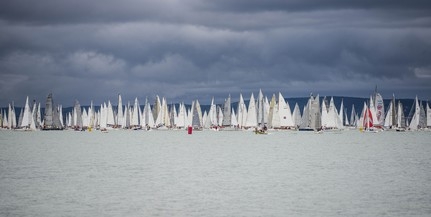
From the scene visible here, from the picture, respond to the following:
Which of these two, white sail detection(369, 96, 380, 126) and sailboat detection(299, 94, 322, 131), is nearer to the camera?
sailboat detection(299, 94, 322, 131)

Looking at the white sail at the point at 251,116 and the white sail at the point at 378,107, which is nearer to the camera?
the white sail at the point at 251,116

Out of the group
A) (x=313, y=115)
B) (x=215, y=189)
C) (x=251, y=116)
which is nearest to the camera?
(x=215, y=189)

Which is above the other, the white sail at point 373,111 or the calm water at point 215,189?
the white sail at point 373,111

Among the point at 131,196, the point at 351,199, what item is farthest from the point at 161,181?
the point at 351,199

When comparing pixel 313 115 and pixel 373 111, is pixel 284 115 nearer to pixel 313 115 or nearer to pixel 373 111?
pixel 313 115

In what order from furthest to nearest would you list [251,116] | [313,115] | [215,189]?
[251,116]
[313,115]
[215,189]

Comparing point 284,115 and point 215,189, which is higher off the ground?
point 284,115

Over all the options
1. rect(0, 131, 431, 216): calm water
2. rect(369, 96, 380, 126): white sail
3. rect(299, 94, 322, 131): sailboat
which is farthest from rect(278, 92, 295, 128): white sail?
rect(0, 131, 431, 216): calm water

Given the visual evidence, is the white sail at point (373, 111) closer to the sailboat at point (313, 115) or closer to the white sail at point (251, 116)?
the sailboat at point (313, 115)

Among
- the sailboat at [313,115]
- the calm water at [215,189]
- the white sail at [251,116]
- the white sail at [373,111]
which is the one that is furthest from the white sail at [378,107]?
the calm water at [215,189]

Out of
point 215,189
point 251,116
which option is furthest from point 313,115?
point 215,189

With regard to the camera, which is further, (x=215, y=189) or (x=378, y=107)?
(x=378, y=107)

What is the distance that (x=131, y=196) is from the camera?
42.6m

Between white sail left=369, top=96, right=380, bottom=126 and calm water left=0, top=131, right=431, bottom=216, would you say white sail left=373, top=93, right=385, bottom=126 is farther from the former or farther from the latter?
calm water left=0, top=131, right=431, bottom=216
